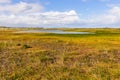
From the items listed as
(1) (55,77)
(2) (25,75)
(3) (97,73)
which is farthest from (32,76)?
(3) (97,73)

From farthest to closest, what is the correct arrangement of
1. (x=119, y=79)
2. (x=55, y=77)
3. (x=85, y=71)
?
(x=85, y=71)
(x=55, y=77)
(x=119, y=79)

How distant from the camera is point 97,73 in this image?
14070 millimetres

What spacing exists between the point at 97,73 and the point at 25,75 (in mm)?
3916

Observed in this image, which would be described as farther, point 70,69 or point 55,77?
point 70,69

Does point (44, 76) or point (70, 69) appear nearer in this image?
point (44, 76)

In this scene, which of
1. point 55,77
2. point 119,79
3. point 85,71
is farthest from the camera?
point 85,71

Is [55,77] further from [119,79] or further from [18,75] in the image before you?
[119,79]

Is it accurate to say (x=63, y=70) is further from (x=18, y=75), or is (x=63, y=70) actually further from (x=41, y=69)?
(x=18, y=75)

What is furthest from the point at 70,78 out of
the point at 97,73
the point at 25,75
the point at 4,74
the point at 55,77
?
the point at 4,74

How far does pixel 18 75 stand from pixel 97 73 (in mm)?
4264

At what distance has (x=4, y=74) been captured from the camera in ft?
47.2

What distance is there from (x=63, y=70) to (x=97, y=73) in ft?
7.30

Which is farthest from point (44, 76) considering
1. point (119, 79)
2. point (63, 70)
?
point (119, 79)

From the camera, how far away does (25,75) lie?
14359 mm
